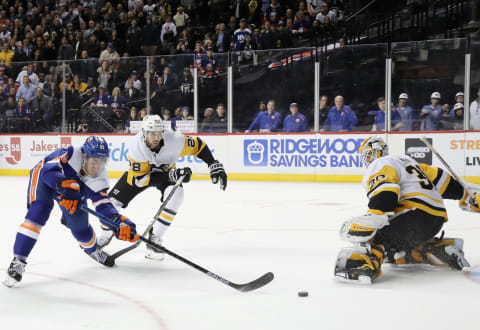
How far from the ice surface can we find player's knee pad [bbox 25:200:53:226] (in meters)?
0.38

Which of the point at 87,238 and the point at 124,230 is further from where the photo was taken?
the point at 87,238

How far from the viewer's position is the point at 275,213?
673 centimetres

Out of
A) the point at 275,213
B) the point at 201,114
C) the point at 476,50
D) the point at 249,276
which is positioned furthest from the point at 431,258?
the point at 201,114

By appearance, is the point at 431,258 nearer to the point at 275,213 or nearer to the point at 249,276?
the point at 249,276

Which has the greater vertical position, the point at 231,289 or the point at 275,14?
the point at 275,14

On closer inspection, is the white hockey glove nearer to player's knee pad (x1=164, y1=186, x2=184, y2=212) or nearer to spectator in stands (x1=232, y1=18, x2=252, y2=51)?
player's knee pad (x1=164, y1=186, x2=184, y2=212)

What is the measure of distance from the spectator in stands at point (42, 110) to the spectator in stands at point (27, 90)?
3.5 inches

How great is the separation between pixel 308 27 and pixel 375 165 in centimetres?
895

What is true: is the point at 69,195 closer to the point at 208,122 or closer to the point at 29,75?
the point at 208,122

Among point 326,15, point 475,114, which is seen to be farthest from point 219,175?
point 326,15

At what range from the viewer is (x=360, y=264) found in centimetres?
346

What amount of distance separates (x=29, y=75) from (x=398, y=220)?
385 inches

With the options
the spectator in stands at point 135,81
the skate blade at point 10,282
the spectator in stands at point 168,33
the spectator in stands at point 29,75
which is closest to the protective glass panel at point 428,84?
the spectator in stands at point 135,81

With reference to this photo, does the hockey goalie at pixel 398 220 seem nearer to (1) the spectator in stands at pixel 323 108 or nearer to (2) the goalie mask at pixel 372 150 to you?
(2) the goalie mask at pixel 372 150
